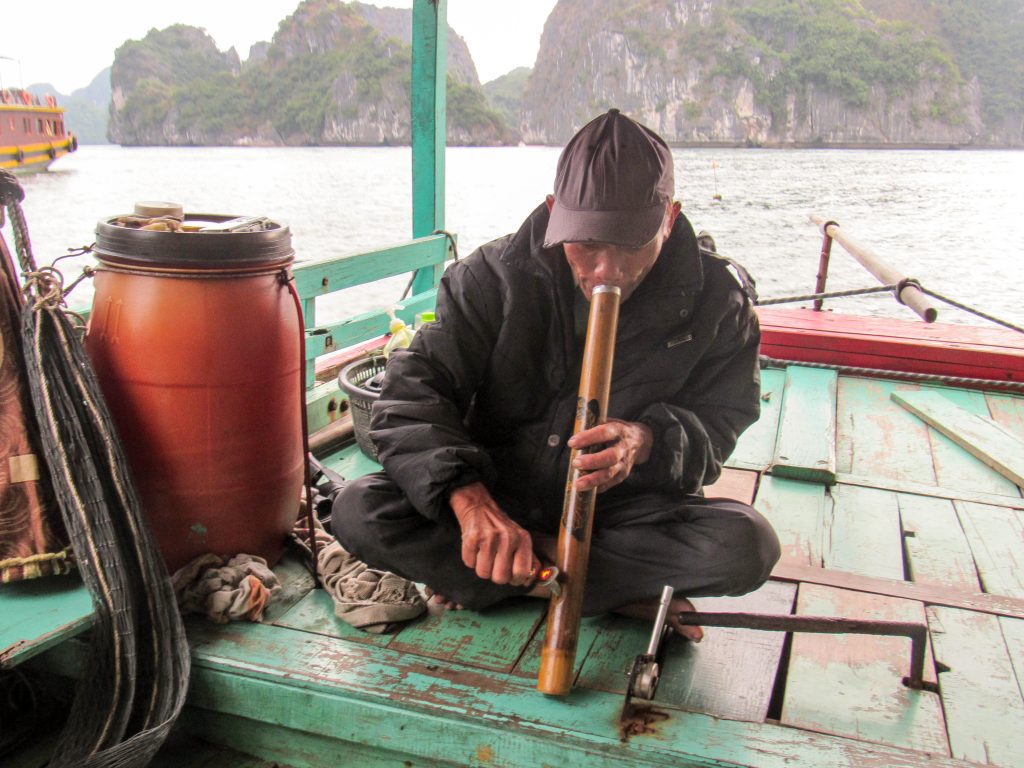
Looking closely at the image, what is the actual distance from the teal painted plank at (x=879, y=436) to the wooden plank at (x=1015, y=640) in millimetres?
947

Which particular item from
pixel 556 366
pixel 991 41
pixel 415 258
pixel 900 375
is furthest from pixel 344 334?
pixel 991 41

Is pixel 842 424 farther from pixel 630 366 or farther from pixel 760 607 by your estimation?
pixel 630 366

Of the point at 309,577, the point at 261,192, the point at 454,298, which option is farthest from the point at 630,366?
the point at 261,192

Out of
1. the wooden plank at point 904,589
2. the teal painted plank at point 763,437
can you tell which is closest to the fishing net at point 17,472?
the wooden plank at point 904,589

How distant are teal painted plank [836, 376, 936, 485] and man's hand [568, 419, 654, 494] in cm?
161

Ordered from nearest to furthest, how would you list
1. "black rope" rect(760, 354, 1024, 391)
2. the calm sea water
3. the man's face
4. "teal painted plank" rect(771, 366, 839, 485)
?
the man's face
"teal painted plank" rect(771, 366, 839, 485)
"black rope" rect(760, 354, 1024, 391)
the calm sea water

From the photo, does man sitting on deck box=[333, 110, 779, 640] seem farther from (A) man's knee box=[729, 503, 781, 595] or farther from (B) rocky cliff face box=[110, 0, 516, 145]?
(B) rocky cliff face box=[110, 0, 516, 145]

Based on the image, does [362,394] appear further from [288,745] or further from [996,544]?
[996,544]

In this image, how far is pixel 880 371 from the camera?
12.6 ft

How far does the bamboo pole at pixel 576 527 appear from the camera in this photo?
145 cm

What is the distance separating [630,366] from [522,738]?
2.56 ft

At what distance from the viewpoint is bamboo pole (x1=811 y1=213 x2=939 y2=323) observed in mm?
2104

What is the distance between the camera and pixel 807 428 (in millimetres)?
3109

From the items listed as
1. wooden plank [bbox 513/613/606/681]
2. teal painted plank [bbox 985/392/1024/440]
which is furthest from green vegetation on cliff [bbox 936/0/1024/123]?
wooden plank [bbox 513/613/606/681]
